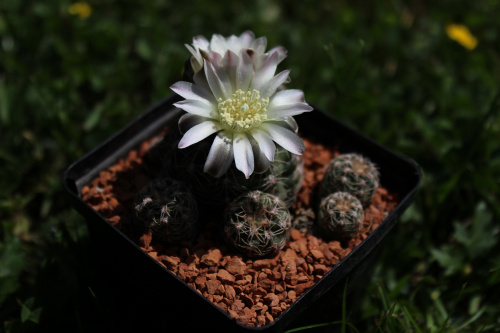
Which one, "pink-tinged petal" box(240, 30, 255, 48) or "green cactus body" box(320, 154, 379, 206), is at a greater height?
"pink-tinged petal" box(240, 30, 255, 48)

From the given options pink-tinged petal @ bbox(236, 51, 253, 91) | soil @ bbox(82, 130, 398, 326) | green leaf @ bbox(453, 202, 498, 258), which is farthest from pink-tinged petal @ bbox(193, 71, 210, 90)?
green leaf @ bbox(453, 202, 498, 258)

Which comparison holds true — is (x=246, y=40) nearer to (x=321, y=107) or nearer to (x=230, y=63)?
(x=230, y=63)

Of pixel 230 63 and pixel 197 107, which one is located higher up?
pixel 230 63

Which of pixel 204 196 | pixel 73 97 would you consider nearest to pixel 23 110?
pixel 73 97

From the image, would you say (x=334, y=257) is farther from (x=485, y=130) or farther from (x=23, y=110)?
(x=23, y=110)

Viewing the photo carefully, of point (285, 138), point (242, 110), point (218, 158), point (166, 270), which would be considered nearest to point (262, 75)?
point (242, 110)

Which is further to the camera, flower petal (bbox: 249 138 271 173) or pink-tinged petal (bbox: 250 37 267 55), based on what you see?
pink-tinged petal (bbox: 250 37 267 55)

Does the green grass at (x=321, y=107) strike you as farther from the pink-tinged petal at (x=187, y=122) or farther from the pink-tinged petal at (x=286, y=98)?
the pink-tinged petal at (x=187, y=122)

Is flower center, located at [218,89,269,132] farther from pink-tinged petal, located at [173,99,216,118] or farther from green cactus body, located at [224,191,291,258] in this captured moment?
green cactus body, located at [224,191,291,258]
